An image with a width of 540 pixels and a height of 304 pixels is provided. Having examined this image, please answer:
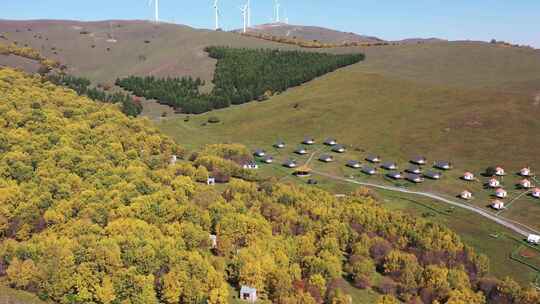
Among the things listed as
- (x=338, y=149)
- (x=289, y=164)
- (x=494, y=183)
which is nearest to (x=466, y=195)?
(x=494, y=183)

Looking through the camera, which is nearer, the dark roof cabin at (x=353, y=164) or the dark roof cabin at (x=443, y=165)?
the dark roof cabin at (x=443, y=165)

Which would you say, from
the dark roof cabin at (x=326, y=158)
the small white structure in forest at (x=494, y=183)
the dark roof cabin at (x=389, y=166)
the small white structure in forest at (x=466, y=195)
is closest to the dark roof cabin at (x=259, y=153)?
the dark roof cabin at (x=326, y=158)

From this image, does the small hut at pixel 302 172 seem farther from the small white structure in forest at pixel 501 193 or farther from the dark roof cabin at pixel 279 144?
the small white structure in forest at pixel 501 193

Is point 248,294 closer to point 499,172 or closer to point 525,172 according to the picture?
point 499,172

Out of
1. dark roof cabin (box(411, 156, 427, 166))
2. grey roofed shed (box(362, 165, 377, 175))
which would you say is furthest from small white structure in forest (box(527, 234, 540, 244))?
grey roofed shed (box(362, 165, 377, 175))

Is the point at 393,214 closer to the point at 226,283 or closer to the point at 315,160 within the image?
the point at 226,283
